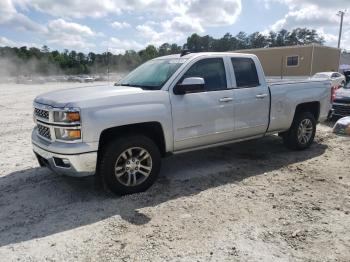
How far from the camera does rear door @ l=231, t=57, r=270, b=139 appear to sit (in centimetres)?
580

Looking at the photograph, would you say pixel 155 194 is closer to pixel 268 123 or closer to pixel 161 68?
pixel 161 68

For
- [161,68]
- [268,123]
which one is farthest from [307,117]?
[161,68]

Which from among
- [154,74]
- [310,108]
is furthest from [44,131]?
[310,108]

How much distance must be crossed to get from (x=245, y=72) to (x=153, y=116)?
2084 millimetres

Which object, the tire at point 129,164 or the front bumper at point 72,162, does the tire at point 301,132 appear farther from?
the front bumper at point 72,162

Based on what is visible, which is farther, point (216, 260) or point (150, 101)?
point (150, 101)

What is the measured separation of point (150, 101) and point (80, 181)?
68.2 inches

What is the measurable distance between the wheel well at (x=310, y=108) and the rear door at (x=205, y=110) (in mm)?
2031

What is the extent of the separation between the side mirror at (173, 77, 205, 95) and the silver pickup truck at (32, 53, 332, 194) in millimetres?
14

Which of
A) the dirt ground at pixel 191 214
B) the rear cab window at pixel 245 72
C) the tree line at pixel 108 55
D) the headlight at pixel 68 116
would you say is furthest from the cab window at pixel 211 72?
the tree line at pixel 108 55

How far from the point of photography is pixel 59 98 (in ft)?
15.1

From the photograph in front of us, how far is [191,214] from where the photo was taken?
14.1 ft

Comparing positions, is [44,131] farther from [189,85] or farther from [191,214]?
[191,214]

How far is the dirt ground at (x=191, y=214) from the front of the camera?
11.5 feet
